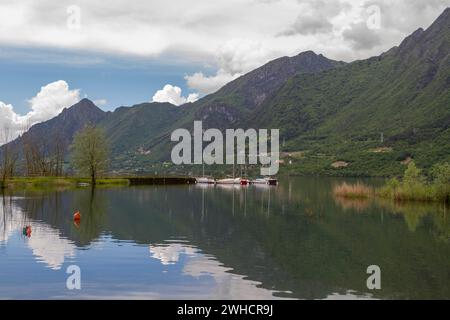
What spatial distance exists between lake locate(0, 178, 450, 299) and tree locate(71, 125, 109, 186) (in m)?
80.3

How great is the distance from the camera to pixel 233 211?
266ft

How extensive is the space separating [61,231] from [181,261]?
797 inches

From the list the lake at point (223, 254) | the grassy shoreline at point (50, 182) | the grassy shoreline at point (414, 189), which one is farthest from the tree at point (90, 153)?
the lake at point (223, 254)

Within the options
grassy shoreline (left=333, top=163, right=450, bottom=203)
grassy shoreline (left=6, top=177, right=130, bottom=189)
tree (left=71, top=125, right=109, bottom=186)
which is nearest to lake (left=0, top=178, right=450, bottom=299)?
grassy shoreline (left=333, top=163, right=450, bottom=203)

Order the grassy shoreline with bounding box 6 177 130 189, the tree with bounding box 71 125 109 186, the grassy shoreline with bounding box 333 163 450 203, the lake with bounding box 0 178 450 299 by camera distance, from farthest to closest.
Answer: the tree with bounding box 71 125 109 186 < the grassy shoreline with bounding box 6 177 130 189 < the grassy shoreline with bounding box 333 163 450 203 < the lake with bounding box 0 178 450 299

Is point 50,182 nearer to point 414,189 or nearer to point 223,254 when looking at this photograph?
point 414,189

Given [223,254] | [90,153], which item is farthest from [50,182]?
[223,254]

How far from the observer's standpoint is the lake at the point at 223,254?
97.3 feet

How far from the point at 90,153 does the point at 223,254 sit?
119010 millimetres

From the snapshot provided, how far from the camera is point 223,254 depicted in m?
41.4

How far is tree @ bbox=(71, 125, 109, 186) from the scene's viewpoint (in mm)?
154250

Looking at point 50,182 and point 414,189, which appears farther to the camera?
point 50,182

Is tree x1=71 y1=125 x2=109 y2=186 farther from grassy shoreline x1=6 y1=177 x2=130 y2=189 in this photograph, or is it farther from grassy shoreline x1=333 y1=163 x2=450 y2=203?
grassy shoreline x1=333 y1=163 x2=450 y2=203
